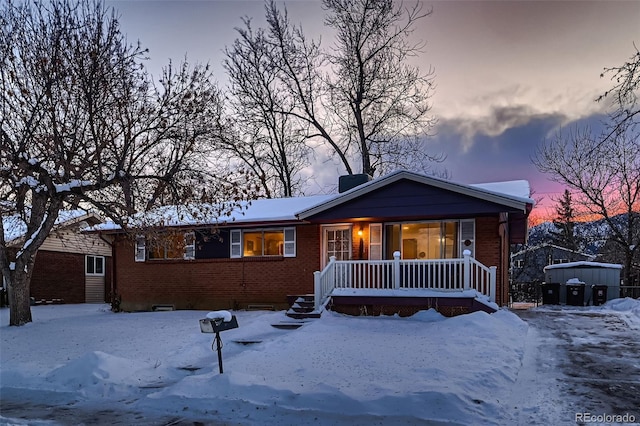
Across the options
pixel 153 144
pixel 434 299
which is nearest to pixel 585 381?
pixel 434 299

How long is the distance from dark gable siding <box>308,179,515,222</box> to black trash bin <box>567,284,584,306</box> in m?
7.66

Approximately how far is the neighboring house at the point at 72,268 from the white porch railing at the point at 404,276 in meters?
13.9

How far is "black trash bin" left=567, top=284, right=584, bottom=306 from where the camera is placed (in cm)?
1898

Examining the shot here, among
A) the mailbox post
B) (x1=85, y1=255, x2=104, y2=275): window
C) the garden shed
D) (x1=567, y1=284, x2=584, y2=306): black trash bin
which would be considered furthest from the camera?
(x1=85, y1=255, x2=104, y2=275): window

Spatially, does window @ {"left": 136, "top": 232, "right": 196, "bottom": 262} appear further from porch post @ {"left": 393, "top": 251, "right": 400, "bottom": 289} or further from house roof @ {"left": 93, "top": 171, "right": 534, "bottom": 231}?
porch post @ {"left": 393, "top": 251, "right": 400, "bottom": 289}

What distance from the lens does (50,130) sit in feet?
42.3

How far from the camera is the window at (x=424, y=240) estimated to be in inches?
604

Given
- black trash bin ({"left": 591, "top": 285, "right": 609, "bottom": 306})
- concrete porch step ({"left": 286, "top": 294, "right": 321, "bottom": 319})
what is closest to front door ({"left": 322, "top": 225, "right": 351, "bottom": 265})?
concrete porch step ({"left": 286, "top": 294, "right": 321, "bottom": 319})

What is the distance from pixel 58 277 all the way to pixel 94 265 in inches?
109

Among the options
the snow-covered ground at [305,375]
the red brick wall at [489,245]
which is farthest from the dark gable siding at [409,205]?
the snow-covered ground at [305,375]

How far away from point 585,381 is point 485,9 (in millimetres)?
9026

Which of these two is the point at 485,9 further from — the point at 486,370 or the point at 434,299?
the point at 486,370

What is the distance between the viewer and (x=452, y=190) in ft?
46.2

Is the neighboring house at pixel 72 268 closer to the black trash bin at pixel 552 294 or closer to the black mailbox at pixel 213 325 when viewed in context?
the black mailbox at pixel 213 325
